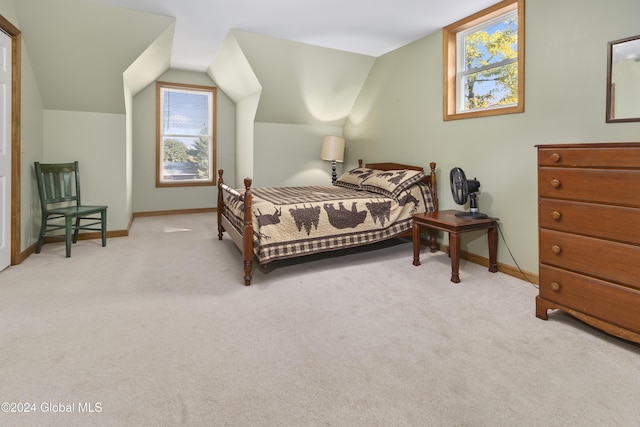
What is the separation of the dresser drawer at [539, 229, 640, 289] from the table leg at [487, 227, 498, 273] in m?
0.97

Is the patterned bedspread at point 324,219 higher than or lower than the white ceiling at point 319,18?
lower

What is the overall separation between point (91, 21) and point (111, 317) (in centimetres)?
301

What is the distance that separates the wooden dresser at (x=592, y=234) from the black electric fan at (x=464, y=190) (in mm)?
993

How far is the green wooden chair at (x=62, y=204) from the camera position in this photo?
12.0ft

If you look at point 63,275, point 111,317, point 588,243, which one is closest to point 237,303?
point 111,317

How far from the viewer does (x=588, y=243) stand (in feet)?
6.55

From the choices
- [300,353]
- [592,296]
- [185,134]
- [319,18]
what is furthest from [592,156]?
[185,134]

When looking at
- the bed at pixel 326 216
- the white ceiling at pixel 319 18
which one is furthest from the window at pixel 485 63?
the bed at pixel 326 216

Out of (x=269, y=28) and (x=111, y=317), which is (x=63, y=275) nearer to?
(x=111, y=317)

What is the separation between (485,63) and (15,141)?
455cm

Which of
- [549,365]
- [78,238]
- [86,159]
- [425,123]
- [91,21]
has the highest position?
[91,21]

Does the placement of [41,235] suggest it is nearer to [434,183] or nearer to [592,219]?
[434,183]

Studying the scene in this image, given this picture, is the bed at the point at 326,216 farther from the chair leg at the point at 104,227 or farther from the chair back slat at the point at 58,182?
the chair back slat at the point at 58,182

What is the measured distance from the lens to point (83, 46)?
3680mm
